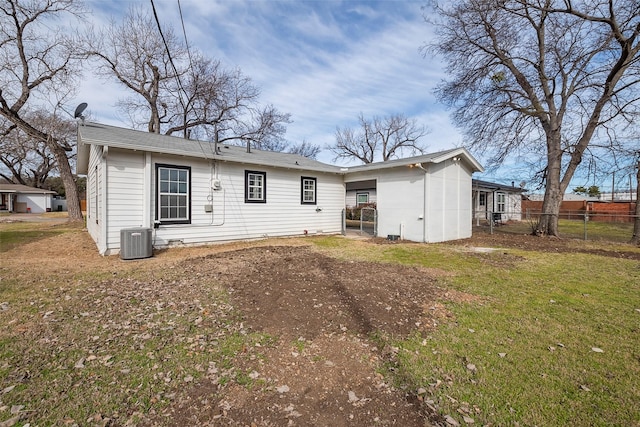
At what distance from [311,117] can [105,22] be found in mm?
13688

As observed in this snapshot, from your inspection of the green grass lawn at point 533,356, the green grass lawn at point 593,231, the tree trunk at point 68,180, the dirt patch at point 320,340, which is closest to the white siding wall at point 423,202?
the green grass lawn at point 593,231

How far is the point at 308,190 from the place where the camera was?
41.6 ft

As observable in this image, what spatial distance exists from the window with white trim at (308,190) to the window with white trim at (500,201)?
20.2 m

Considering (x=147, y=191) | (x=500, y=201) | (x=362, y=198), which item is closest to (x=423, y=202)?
(x=147, y=191)

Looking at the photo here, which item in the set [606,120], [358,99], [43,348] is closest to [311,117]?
[358,99]

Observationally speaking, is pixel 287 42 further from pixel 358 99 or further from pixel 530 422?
pixel 530 422

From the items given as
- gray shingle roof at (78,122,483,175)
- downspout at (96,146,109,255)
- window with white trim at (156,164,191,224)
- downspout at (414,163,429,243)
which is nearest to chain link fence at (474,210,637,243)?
gray shingle roof at (78,122,483,175)

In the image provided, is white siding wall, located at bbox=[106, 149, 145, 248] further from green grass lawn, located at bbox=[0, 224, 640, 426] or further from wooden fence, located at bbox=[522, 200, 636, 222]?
wooden fence, located at bbox=[522, 200, 636, 222]

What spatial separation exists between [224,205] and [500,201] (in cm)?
2544

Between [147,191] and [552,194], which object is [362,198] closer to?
[552,194]

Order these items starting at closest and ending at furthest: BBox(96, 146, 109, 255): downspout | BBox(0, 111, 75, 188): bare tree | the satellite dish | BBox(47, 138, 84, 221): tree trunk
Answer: BBox(96, 146, 109, 255): downspout < the satellite dish < BBox(47, 138, 84, 221): tree trunk < BBox(0, 111, 75, 188): bare tree

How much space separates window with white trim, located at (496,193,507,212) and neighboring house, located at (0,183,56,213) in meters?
49.1

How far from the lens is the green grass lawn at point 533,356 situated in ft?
7.37

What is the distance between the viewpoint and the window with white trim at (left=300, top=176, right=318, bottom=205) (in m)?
12.4
